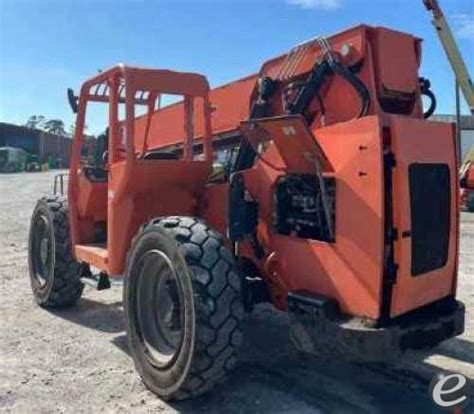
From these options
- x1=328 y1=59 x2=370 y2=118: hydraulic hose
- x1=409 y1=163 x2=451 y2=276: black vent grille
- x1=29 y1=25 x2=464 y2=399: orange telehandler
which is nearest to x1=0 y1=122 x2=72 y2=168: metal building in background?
x1=29 y1=25 x2=464 y2=399: orange telehandler

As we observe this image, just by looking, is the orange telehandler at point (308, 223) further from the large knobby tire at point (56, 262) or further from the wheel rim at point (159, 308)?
the large knobby tire at point (56, 262)

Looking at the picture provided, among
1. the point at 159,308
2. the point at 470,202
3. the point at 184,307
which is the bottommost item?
the point at 159,308

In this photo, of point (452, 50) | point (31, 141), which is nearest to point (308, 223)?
point (452, 50)

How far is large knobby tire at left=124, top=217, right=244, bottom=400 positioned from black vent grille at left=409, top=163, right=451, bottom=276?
1.23 metres

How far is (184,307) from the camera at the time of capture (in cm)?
419

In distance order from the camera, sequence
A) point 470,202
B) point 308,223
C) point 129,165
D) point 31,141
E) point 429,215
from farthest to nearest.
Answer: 1. point 31,141
2. point 470,202
3. point 129,165
4. point 308,223
5. point 429,215

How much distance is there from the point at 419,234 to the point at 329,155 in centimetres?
79

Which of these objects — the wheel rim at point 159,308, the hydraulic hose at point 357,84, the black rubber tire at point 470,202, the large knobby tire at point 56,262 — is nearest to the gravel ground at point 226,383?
the large knobby tire at point 56,262

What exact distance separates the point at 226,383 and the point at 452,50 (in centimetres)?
1595

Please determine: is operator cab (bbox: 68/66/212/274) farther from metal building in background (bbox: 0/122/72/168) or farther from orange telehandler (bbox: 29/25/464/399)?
metal building in background (bbox: 0/122/72/168)

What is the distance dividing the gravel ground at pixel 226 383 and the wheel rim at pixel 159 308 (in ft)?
1.05

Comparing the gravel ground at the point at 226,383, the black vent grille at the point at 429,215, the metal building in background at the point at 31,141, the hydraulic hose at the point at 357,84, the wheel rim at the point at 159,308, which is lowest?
the gravel ground at the point at 226,383

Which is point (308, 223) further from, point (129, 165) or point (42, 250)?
point (42, 250)

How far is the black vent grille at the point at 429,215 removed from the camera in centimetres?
401
